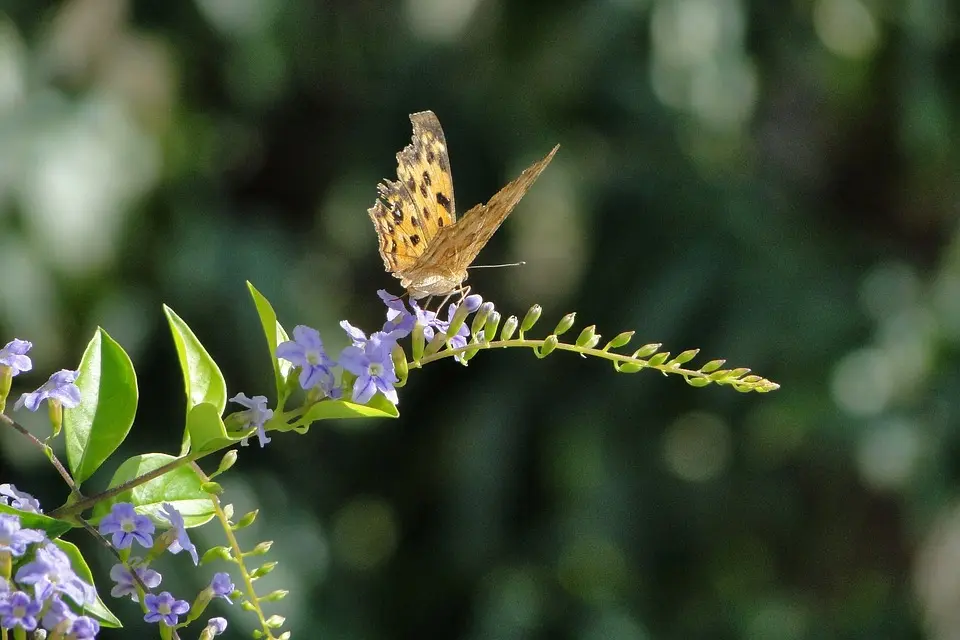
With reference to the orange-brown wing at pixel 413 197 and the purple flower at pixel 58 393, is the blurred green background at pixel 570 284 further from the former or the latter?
the purple flower at pixel 58 393

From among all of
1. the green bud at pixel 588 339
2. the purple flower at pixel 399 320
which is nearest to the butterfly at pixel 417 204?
the purple flower at pixel 399 320

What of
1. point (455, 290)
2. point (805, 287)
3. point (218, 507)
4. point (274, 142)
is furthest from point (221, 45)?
point (218, 507)

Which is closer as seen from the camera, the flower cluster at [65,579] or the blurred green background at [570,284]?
the flower cluster at [65,579]

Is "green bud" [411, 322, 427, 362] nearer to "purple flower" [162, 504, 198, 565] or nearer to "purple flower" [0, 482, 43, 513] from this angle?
"purple flower" [162, 504, 198, 565]

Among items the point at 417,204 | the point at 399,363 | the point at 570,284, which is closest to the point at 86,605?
the point at 399,363

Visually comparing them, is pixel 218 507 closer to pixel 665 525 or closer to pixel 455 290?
pixel 455 290

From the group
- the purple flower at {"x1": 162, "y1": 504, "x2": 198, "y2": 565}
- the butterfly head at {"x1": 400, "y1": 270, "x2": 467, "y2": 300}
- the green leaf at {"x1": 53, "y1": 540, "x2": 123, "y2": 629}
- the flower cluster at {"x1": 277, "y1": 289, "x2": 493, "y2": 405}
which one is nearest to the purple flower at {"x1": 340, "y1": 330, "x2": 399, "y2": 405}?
the flower cluster at {"x1": 277, "y1": 289, "x2": 493, "y2": 405}

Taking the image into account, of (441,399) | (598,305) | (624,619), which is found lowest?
(624,619)

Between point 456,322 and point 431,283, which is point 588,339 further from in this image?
point 431,283
